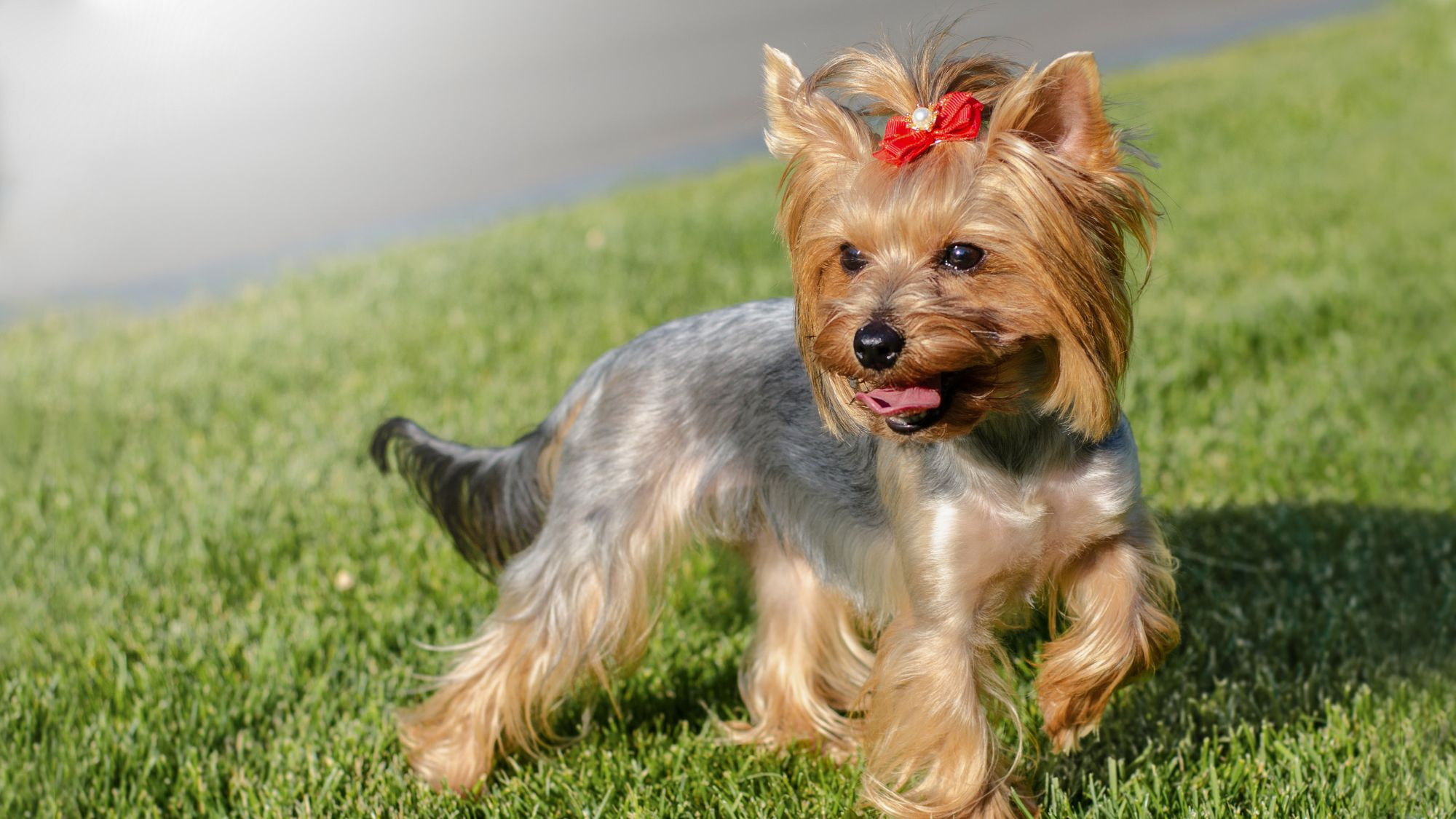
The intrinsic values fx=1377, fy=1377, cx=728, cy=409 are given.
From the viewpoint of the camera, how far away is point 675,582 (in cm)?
518

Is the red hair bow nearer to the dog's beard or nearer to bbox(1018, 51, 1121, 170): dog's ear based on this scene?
bbox(1018, 51, 1121, 170): dog's ear

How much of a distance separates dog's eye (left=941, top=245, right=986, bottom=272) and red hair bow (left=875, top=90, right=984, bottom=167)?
23cm

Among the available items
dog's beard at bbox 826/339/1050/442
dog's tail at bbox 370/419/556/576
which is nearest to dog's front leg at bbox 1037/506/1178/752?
dog's beard at bbox 826/339/1050/442

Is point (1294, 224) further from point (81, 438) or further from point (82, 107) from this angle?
point (82, 107)

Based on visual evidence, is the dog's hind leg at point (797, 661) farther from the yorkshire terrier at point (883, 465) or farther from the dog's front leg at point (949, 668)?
the dog's front leg at point (949, 668)

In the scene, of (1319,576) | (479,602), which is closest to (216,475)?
(479,602)

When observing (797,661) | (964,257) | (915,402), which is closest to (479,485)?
(797,661)

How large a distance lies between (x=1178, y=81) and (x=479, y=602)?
505 inches

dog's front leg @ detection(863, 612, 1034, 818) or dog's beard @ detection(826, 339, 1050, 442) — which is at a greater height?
dog's beard @ detection(826, 339, 1050, 442)

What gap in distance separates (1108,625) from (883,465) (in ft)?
2.35

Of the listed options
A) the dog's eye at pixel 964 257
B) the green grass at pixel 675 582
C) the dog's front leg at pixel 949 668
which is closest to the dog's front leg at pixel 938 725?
the dog's front leg at pixel 949 668

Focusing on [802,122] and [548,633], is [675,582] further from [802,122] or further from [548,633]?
[802,122]

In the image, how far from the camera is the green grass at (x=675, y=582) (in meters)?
4.25

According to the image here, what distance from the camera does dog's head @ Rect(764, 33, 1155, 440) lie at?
3.10 meters
